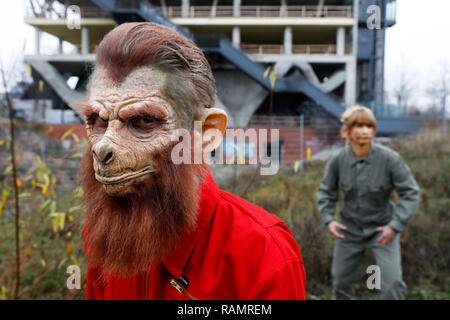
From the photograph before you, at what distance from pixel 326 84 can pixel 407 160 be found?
376cm

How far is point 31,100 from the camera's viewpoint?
123 inches

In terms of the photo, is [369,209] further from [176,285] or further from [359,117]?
[176,285]

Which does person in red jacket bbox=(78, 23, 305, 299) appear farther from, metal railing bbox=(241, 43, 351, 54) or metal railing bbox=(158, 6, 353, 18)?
metal railing bbox=(241, 43, 351, 54)

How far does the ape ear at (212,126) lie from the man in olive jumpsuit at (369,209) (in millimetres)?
2418

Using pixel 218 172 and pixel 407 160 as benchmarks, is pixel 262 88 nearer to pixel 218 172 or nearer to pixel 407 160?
pixel 218 172

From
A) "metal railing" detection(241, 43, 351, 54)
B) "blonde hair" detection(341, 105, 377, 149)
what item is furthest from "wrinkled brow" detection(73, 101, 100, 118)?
"metal railing" detection(241, 43, 351, 54)

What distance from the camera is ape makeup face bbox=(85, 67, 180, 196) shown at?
1100 millimetres

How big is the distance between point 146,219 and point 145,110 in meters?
0.39

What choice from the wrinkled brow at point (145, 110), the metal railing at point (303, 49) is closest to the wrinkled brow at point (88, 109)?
the wrinkled brow at point (145, 110)

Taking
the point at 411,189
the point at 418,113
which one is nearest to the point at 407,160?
the point at 418,113

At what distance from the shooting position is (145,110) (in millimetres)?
1141

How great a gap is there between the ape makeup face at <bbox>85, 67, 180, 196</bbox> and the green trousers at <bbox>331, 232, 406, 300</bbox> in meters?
2.67

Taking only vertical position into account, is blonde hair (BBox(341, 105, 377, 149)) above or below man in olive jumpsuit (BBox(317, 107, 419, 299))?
above

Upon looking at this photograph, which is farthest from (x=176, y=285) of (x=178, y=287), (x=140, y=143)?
(x=140, y=143)
